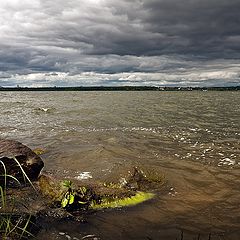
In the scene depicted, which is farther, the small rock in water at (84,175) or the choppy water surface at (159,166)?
the small rock in water at (84,175)

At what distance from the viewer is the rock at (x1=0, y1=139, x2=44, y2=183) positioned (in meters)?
8.74

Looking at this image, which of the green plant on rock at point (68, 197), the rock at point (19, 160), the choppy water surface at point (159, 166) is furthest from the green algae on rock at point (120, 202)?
the rock at point (19, 160)

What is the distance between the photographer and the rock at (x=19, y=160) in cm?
874

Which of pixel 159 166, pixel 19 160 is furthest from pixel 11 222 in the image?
pixel 159 166

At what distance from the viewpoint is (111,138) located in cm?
1833

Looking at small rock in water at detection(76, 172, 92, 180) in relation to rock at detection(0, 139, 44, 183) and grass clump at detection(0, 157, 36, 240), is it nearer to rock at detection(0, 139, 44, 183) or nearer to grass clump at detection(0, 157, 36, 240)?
rock at detection(0, 139, 44, 183)

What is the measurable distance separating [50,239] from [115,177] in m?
4.66

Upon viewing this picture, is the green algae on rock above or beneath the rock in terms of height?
beneath

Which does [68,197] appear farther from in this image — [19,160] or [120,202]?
[19,160]

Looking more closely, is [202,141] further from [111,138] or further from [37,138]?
[37,138]

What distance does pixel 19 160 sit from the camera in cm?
902

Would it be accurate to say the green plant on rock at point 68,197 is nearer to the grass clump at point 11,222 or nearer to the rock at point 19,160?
the grass clump at point 11,222

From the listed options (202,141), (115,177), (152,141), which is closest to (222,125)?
(202,141)

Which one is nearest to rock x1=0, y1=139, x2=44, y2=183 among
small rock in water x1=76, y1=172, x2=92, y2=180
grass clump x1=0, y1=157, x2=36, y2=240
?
grass clump x1=0, y1=157, x2=36, y2=240
